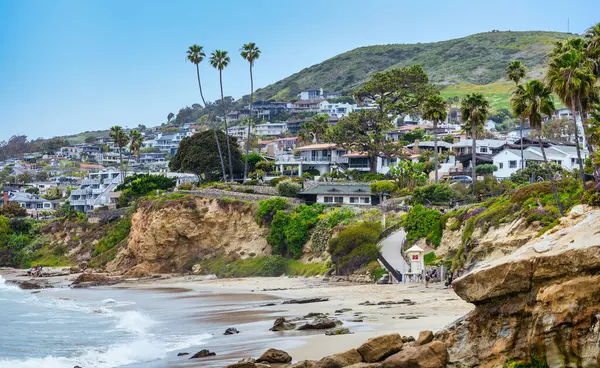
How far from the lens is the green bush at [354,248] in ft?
181

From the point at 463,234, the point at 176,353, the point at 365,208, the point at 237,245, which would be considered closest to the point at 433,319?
the point at 176,353

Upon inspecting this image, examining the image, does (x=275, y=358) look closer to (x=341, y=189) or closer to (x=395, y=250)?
(x=395, y=250)

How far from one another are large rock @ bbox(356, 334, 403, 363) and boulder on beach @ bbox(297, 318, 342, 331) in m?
10.4

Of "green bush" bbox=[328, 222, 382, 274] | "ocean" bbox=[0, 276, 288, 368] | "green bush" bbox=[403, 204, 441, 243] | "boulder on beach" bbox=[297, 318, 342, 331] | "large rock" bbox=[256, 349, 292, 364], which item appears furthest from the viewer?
"green bush" bbox=[403, 204, 441, 243]

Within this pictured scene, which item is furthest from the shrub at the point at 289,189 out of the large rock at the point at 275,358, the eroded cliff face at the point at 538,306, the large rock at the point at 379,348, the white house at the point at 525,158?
the eroded cliff face at the point at 538,306

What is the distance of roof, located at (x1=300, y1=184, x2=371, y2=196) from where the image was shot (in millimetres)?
79938

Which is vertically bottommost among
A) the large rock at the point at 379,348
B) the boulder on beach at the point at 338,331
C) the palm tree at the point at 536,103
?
the boulder on beach at the point at 338,331

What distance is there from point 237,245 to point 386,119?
1015 inches

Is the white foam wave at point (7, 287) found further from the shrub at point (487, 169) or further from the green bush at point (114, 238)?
the shrub at point (487, 169)

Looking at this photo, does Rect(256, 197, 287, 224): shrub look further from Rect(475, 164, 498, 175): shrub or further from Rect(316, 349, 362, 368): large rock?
Rect(316, 349, 362, 368): large rock

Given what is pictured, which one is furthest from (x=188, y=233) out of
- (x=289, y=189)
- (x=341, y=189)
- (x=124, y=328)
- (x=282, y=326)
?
(x=282, y=326)

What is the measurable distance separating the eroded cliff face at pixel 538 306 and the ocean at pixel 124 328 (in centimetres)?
954

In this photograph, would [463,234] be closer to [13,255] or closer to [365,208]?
[365,208]

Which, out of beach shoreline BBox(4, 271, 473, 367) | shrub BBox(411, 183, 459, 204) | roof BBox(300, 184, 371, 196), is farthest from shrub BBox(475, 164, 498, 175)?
beach shoreline BBox(4, 271, 473, 367)
